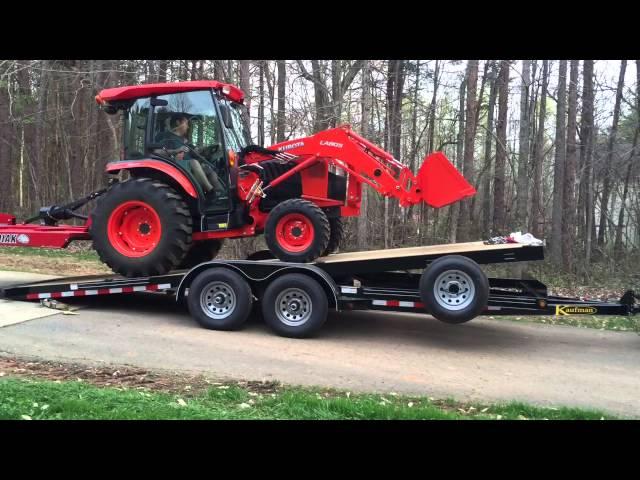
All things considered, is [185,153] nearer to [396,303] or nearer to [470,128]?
[396,303]

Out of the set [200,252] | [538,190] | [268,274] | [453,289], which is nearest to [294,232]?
[268,274]

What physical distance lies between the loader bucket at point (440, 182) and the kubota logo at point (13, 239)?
6.27m

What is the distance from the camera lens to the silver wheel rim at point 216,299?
7352mm

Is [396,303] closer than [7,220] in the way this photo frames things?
Yes

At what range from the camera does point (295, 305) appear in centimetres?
714

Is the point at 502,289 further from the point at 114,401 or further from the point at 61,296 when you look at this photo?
the point at 61,296

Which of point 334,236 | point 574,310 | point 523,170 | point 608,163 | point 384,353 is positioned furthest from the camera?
point 608,163

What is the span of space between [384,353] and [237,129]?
4125 millimetres

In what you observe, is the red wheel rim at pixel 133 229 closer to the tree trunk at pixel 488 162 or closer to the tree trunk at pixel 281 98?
the tree trunk at pixel 281 98

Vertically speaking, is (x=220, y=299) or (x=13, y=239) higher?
(x=13, y=239)

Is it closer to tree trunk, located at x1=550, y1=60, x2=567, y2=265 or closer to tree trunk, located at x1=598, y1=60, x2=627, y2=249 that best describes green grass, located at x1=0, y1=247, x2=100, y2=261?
tree trunk, located at x1=550, y1=60, x2=567, y2=265

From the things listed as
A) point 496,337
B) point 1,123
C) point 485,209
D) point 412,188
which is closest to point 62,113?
point 1,123

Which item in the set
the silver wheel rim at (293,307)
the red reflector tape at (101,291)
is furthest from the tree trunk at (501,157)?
the red reflector tape at (101,291)

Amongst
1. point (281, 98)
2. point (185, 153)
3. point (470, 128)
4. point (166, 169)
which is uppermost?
point (281, 98)
